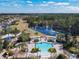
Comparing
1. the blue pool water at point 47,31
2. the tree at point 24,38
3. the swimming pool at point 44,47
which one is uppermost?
the blue pool water at point 47,31

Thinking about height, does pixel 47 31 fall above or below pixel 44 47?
above

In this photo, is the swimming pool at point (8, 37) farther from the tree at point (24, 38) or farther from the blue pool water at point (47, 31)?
the blue pool water at point (47, 31)

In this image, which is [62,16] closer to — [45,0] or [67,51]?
[45,0]

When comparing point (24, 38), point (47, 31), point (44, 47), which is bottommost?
point (44, 47)

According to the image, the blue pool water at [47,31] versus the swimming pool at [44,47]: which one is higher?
the blue pool water at [47,31]

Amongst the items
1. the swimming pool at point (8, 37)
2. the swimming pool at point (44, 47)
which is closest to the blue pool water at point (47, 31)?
the swimming pool at point (44, 47)

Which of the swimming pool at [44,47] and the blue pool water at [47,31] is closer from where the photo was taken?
the swimming pool at [44,47]

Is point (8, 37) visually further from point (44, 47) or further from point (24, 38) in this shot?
point (44, 47)

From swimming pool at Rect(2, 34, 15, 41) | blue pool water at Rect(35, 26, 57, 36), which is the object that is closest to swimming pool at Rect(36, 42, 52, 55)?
blue pool water at Rect(35, 26, 57, 36)

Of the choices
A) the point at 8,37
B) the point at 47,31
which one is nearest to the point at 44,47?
the point at 47,31

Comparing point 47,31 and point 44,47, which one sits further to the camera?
point 47,31

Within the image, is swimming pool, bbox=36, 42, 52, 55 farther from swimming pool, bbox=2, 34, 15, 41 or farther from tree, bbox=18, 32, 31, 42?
swimming pool, bbox=2, 34, 15, 41
